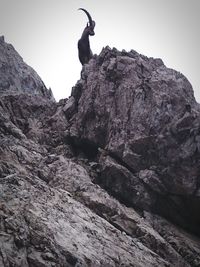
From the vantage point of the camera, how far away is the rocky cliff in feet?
41.8

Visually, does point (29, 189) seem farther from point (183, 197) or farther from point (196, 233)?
point (196, 233)

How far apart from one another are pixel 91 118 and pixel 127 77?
4647 millimetres

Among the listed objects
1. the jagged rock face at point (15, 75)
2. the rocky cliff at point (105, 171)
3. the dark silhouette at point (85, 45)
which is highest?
the dark silhouette at point (85, 45)

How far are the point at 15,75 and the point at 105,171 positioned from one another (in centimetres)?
1837

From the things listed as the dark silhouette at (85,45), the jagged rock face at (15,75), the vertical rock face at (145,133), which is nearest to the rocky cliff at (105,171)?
the vertical rock face at (145,133)

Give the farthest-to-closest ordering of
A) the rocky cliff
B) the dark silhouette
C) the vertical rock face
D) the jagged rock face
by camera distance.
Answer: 1. the dark silhouette
2. the jagged rock face
3. the vertical rock face
4. the rocky cliff

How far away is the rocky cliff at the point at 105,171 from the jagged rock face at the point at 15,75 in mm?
1061

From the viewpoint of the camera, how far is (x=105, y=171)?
20938 mm

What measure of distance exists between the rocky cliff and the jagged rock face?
3.48 feet

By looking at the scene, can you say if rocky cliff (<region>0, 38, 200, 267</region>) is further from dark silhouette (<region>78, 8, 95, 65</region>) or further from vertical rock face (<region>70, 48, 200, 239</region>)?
dark silhouette (<region>78, 8, 95, 65</region>)

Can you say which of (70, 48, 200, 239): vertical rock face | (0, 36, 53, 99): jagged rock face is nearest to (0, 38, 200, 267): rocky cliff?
(70, 48, 200, 239): vertical rock face

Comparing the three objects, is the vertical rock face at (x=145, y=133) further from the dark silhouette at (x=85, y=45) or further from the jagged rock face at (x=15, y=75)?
the jagged rock face at (x=15, y=75)

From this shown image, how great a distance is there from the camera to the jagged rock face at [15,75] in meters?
31.1

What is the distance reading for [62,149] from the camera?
75.8 ft
